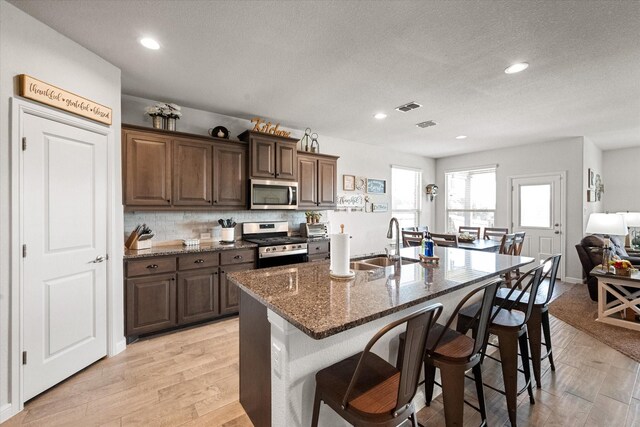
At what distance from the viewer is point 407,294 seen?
4.77 feet

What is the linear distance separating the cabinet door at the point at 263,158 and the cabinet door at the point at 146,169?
3.27 ft

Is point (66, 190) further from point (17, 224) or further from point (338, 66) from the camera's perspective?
point (338, 66)

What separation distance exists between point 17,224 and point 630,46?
15.2ft

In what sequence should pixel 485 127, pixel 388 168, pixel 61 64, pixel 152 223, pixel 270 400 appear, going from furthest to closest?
pixel 388 168 < pixel 485 127 < pixel 152 223 < pixel 61 64 < pixel 270 400

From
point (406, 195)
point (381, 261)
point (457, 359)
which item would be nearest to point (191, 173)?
point (381, 261)

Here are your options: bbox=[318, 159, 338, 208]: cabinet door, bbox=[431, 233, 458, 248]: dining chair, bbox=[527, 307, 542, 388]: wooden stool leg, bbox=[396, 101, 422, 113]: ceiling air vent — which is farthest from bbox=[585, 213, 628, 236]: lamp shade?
bbox=[318, 159, 338, 208]: cabinet door

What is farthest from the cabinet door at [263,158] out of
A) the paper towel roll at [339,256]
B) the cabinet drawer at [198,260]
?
the paper towel roll at [339,256]

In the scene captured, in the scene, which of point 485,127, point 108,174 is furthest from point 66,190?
point 485,127

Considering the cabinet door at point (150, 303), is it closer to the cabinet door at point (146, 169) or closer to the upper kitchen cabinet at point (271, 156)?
the cabinet door at point (146, 169)

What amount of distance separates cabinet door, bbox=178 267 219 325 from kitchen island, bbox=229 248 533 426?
1.51m

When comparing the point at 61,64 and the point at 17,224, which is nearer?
the point at 17,224

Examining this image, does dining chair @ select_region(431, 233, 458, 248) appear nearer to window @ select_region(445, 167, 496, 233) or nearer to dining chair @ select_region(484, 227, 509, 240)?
dining chair @ select_region(484, 227, 509, 240)

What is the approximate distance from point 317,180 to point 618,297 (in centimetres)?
391

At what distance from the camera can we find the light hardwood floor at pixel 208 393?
183 centimetres
